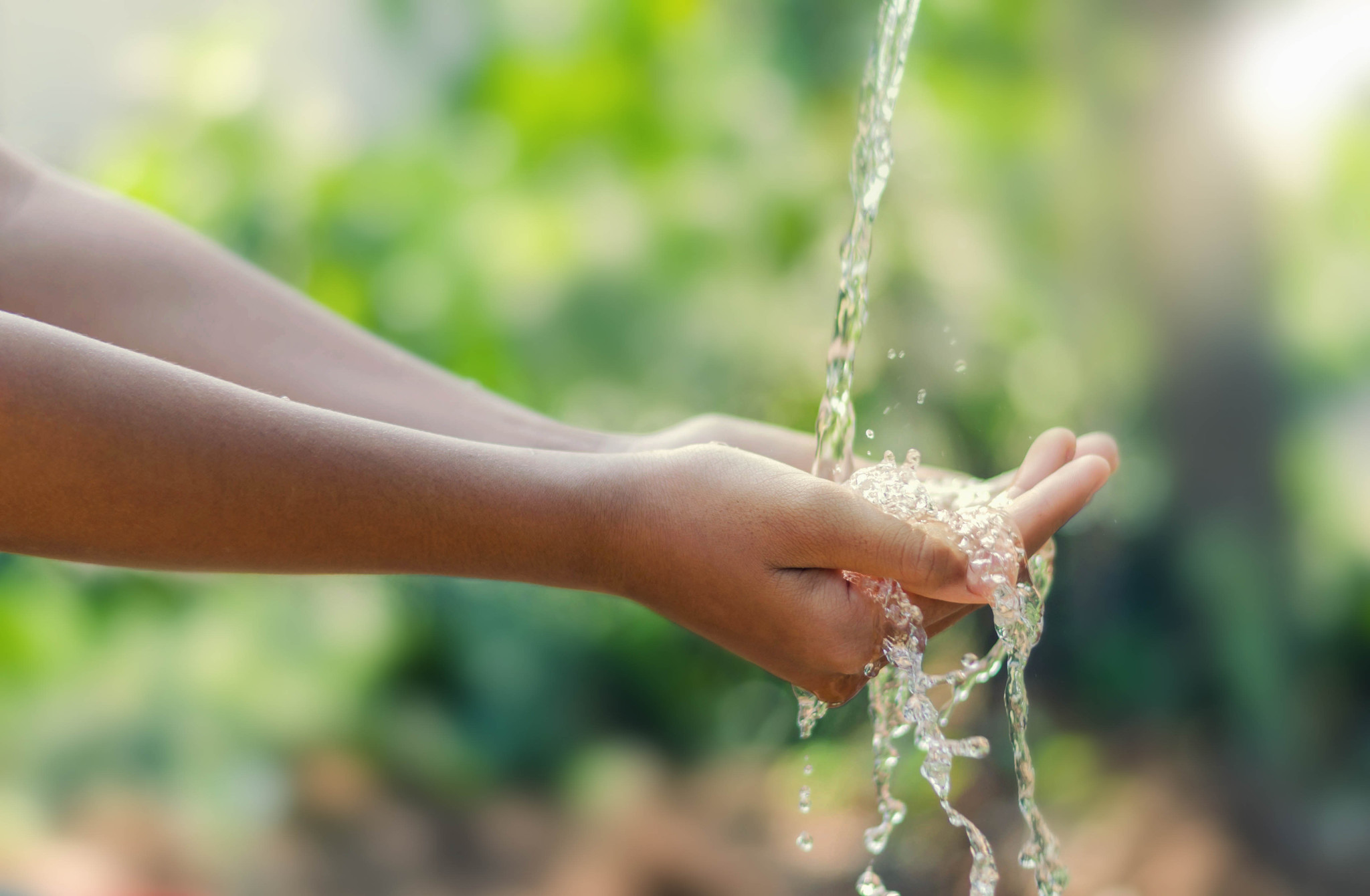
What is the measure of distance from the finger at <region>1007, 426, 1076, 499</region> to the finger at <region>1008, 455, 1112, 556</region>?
5 centimetres

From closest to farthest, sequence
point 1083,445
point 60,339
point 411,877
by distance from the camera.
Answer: point 60,339 < point 1083,445 < point 411,877

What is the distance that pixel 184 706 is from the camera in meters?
1.66

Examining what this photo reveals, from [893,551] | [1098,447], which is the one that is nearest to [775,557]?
[893,551]

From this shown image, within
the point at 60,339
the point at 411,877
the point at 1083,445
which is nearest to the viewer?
the point at 60,339

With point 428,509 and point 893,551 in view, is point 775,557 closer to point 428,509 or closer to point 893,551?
point 893,551

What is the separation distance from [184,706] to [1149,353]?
146 cm

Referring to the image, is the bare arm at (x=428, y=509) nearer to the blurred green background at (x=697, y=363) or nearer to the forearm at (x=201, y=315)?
the forearm at (x=201, y=315)

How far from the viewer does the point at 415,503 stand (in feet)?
1.70

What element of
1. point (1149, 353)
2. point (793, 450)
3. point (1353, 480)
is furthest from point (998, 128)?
point (793, 450)

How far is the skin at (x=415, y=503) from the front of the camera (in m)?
0.47

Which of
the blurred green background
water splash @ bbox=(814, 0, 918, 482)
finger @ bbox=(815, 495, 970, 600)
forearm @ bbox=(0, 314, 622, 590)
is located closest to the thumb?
finger @ bbox=(815, 495, 970, 600)

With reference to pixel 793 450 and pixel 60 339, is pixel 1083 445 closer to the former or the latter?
pixel 793 450

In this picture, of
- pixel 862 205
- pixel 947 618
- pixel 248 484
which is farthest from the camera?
pixel 862 205

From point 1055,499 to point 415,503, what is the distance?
1.02 feet
